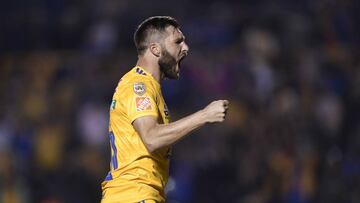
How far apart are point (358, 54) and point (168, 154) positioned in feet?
22.5

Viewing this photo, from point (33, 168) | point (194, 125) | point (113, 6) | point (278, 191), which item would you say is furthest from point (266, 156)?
point (194, 125)

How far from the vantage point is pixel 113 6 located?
1600 centimetres

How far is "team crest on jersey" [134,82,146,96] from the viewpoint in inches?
283

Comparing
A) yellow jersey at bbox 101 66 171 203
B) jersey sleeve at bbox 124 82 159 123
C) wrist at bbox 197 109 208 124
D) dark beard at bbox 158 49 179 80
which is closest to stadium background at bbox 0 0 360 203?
dark beard at bbox 158 49 179 80

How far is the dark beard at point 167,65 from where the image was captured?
7.55 meters

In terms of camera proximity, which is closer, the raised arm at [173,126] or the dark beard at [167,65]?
the raised arm at [173,126]

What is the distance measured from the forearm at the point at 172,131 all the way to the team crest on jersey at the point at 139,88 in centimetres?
32

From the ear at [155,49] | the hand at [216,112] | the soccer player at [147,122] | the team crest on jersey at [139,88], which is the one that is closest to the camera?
the hand at [216,112]

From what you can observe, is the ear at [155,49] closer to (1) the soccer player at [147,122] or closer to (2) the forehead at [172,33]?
(1) the soccer player at [147,122]

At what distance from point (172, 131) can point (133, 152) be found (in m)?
0.45

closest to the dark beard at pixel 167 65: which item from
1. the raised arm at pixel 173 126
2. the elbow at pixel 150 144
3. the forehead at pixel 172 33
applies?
the forehead at pixel 172 33

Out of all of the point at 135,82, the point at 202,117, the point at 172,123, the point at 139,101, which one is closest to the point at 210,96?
the point at 135,82

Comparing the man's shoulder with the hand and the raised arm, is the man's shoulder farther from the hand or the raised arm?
Result: the hand

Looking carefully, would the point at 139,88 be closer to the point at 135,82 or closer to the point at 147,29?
the point at 135,82
